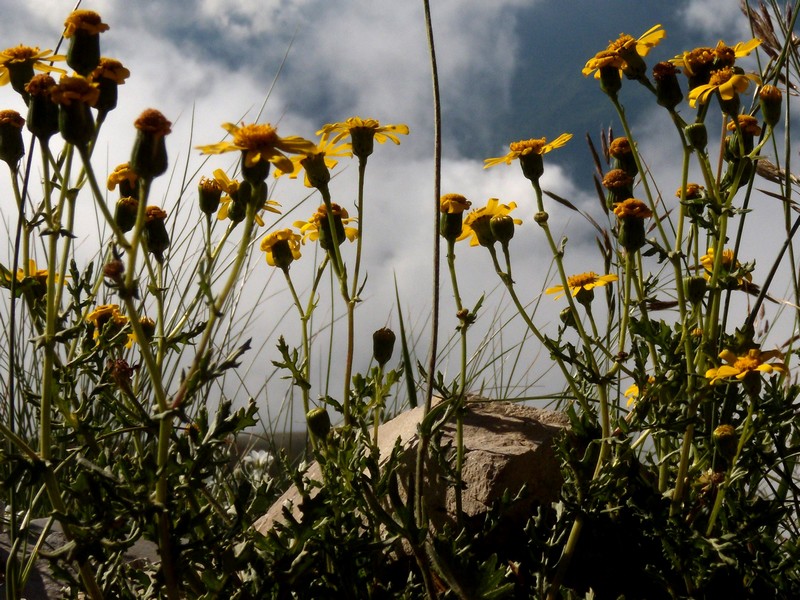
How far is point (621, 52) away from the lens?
6.33 ft

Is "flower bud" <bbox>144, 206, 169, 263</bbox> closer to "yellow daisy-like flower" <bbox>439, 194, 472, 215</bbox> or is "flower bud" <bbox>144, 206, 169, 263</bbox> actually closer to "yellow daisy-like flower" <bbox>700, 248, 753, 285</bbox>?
"yellow daisy-like flower" <bbox>439, 194, 472, 215</bbox>

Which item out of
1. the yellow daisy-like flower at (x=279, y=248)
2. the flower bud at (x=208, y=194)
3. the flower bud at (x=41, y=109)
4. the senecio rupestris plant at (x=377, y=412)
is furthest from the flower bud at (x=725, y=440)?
the flower bud at (x=41, y=109)

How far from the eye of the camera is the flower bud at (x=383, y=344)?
191 centimetres

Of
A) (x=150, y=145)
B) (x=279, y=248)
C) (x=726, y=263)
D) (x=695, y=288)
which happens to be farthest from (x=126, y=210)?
(x=726, y=263)

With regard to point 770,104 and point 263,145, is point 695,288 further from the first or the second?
point 263,145

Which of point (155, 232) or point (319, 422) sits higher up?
point (155, 232)

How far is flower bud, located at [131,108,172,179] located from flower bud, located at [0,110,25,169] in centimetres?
57

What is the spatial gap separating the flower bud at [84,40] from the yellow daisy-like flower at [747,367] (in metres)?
1.29

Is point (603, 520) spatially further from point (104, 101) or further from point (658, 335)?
point (104, 101)

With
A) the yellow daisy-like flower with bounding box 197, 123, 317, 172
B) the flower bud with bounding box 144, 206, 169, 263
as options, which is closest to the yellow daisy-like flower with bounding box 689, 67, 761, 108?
the yellow daisy-like flower with bounding box 197, 123, 317, 172

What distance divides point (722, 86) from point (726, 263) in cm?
45

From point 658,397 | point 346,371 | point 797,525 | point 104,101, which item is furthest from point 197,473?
point 797,525

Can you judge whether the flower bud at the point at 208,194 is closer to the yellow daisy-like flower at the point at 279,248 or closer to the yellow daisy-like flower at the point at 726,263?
the yellow daisy-like flower at the point at 279,248

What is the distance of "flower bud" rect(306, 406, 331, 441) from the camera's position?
175cm
